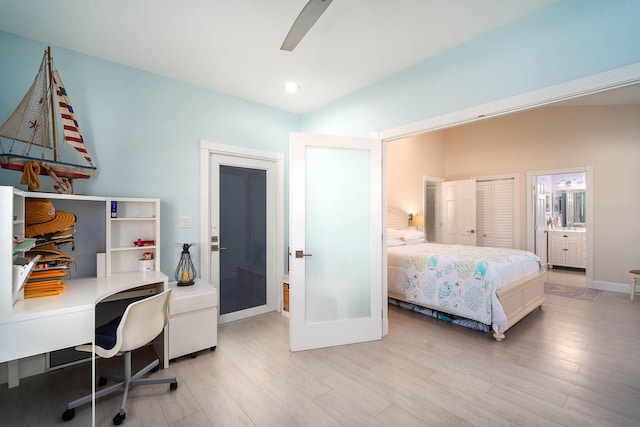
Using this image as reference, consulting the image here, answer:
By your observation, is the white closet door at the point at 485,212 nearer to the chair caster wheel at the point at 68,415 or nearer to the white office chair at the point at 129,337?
the white office chair at the point at 129,337

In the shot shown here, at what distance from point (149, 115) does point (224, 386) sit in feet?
8.52

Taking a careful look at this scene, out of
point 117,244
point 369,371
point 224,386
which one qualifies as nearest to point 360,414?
point 369,371

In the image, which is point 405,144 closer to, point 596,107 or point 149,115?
point 596,107

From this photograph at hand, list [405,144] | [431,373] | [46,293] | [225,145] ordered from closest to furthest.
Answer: [46,293] < [431,373] < [225,145] < [405,144]

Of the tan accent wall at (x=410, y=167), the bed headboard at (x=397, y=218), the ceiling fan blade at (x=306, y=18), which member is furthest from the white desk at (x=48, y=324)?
the tan accent wall at (x=410, y=167)

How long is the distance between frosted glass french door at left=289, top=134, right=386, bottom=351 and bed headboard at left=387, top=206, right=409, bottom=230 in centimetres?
255

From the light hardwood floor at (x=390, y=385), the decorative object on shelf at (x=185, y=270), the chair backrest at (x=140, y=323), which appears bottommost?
the light hardwood floor at (x=390, y=385)

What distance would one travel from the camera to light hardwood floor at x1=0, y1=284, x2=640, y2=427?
1905 millimetres

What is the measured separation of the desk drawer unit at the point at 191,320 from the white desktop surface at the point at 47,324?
0.74 metres

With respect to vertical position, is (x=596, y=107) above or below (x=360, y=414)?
above

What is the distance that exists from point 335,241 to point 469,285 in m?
1.57

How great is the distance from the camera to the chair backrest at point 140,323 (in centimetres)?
188

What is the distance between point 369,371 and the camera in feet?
8.05

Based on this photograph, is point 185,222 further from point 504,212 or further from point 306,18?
point 504,212
